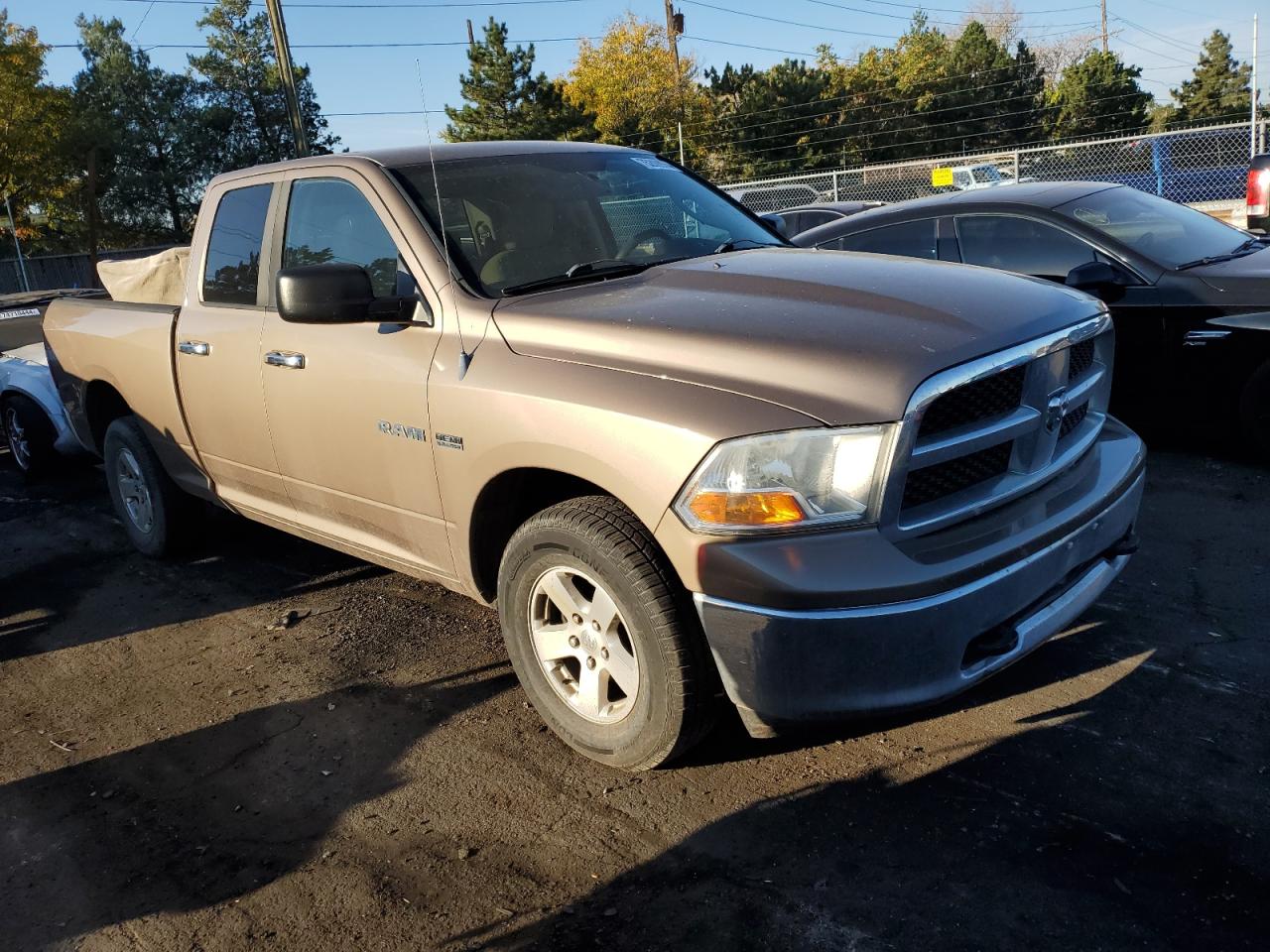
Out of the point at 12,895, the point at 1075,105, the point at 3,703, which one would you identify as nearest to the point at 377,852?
the point at 12,895

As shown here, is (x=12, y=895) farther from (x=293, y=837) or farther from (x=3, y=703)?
(x=3, y=703)

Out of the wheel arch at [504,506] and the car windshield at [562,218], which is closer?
the wheel arch at [504,506]

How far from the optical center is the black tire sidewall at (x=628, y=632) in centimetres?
299

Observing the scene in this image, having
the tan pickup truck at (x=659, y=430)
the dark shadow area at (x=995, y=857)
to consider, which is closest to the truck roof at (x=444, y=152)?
the tan pickup truck at (x=659, y=430)

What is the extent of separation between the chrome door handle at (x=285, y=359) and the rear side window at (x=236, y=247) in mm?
418

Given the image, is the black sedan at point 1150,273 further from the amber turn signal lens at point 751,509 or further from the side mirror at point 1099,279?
the amber turn signal lens at point 751,509

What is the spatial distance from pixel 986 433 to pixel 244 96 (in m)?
54.7

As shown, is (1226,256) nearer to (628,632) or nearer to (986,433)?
(986,433)

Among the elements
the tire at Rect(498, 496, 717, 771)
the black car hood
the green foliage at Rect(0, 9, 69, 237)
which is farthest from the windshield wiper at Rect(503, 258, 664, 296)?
the green foliage at Rect(0, 9, 69, 237)

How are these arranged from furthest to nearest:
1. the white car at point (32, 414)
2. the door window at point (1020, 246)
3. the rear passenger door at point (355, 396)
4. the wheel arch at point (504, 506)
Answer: the white car at point (32, 414), the door window at point (1020, 246), the rear passenger door at point (355, 396), the wheel arch at point (504, 506)

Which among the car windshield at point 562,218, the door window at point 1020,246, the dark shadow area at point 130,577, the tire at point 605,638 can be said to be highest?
the car windshield at point 562,218

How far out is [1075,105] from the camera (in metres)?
42.3

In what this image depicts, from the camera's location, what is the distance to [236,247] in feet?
15.8

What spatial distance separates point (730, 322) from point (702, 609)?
0.86 m
